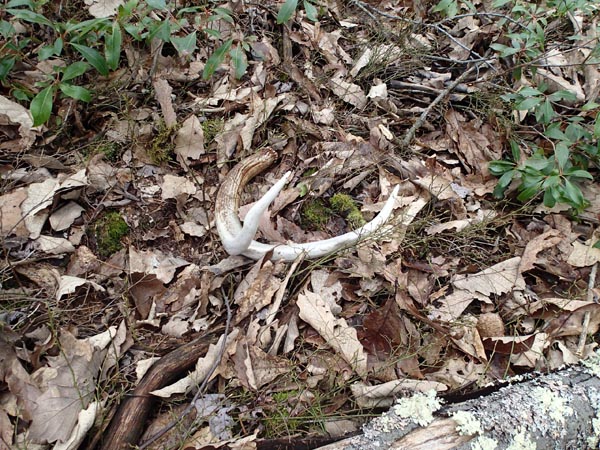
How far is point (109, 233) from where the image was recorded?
263 cm

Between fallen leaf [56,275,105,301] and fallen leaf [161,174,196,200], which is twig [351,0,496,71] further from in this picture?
fallen leaf [56,275,105,301]

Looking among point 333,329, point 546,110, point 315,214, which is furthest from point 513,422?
point 546,110

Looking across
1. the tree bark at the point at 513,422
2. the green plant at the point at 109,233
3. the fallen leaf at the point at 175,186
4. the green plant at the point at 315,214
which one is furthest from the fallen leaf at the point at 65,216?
the tree bark at the point at 513,422

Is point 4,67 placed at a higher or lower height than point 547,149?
higher

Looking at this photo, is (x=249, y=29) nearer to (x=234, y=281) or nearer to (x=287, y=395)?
(x=234, y=281)

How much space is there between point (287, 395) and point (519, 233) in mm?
1808

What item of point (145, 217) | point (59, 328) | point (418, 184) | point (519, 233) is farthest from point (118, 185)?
point (519, 233)

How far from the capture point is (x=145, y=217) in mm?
2764

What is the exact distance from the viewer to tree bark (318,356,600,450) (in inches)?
67.1

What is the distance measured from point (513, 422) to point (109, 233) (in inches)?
87.1

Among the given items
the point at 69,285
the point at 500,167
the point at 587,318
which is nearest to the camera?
the point at 69,285

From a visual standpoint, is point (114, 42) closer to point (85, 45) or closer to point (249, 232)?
point (85, 45)

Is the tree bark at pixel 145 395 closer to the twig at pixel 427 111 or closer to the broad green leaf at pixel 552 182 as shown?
the twig at pixel 427 111

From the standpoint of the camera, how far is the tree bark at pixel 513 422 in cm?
170
